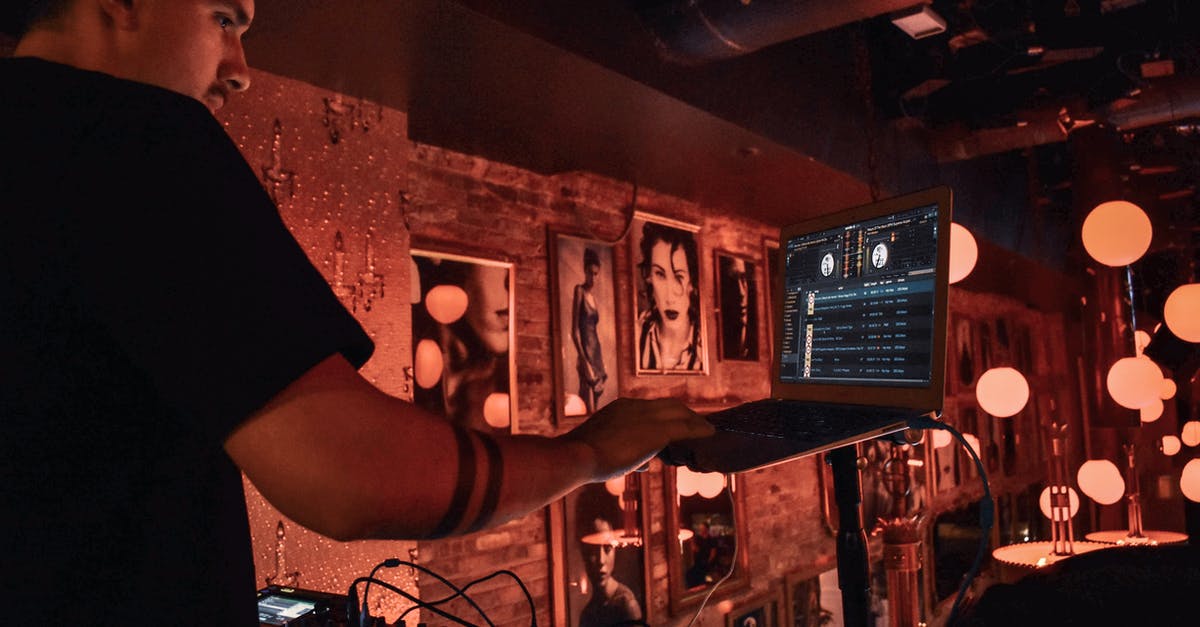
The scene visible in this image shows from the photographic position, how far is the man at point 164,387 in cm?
55

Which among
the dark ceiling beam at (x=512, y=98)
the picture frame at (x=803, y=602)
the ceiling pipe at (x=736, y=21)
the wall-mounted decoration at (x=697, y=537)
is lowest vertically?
the picture frame at (x=803, y=602)

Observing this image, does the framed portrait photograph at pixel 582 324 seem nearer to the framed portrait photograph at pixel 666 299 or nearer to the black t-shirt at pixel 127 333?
the framed portrait photograph at pixel 666 299

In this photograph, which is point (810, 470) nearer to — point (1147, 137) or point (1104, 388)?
point (1104, 388)

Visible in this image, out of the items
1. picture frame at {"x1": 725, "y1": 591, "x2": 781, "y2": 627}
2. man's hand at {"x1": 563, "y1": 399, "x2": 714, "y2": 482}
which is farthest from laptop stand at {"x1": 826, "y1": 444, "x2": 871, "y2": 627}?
picture frame at {"x1": 725, "y1": 591, "x2": 781, "y2": 627}

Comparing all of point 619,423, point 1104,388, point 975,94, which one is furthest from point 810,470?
point 619,423

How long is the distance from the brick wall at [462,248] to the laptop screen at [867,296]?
5.20 ft

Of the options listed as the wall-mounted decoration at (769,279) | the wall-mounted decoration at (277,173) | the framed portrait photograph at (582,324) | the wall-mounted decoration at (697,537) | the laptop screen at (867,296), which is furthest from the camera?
the wall-mounted decoration at (769,279)

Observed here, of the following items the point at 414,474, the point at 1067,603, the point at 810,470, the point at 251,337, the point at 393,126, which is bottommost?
the point at 810,470

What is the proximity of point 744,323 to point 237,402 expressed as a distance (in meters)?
5.18

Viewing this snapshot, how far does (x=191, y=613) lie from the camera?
0.65 metres

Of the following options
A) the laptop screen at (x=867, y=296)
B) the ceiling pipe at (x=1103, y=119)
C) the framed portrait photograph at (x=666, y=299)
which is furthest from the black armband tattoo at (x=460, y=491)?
the ceiling pipe at (x=1103, y=119)

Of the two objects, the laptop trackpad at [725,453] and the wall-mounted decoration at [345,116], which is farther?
the wall-mounted decoration at [345,116]

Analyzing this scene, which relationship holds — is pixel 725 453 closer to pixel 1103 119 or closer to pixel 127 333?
pixel 127 333

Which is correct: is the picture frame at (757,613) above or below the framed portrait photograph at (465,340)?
below
